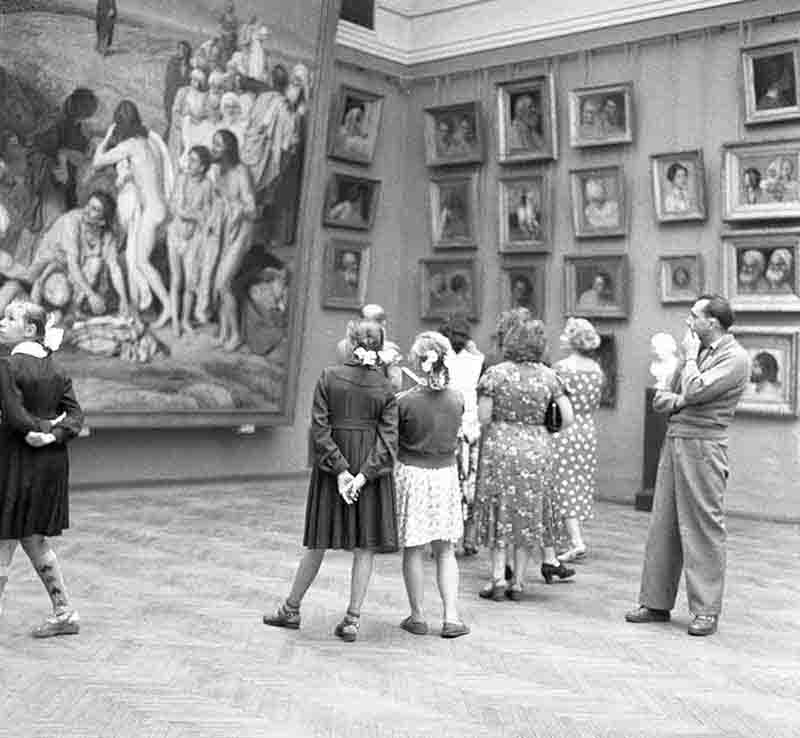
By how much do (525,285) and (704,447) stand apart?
8.18m

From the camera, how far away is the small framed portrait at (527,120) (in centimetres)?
1521

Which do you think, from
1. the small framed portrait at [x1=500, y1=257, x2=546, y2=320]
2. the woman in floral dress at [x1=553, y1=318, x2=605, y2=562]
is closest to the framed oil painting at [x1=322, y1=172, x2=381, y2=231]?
the small framed portrait at [x1=500, y1=257, x2=546, y2=320]

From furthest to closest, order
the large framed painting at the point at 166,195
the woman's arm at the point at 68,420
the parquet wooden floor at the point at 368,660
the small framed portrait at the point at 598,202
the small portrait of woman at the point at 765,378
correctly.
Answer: the small framed portrait at the point at 598,202 < the small portrait of woman at the point at 765,378 < the large framed painting at the point at 166,195 < the woman's arm at the point at 68,420 < the parquet wooden floor at the point at 368,660

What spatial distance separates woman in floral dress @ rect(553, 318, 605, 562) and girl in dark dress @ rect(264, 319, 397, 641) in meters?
3.12

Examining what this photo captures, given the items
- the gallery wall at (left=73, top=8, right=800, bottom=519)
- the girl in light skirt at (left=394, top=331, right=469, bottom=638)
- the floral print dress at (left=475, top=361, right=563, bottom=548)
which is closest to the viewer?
the girl in light skirt at (left=394, top=331, right=469, bottom=638)

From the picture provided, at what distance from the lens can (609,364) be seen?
14.7 m

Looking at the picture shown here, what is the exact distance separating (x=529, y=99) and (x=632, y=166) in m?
1.80

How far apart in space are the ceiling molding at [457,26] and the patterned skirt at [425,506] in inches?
360

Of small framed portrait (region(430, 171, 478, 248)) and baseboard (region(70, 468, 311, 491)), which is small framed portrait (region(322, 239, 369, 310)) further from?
baseboard (region(70, 468, 311, 491))

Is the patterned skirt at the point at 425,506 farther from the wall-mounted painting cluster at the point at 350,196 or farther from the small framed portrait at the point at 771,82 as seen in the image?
the wall-mounted painting cluster at the point at 350,196

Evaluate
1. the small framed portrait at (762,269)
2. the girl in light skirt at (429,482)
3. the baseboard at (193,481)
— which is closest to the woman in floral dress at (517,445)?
A: the girl in light skirt at (429,482)

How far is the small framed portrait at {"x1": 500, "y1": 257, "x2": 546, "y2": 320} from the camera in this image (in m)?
15.5

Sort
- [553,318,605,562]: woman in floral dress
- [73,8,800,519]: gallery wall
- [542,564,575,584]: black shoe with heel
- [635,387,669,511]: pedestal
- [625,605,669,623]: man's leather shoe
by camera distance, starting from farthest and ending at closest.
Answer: [635,387,669,511]: pedestal, [73,8,800,519]: gallery wall, [553,318,605,562]: woman in floral dress, [542,564,575,584]: black shoe with heel, [625,605,669,623]: man's leather shoe

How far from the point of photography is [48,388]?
6.86 m
